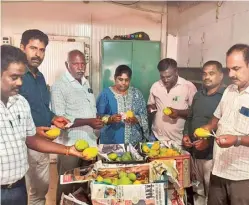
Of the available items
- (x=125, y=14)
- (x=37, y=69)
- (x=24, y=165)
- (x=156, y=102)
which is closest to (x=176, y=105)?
(x=156, y=102)

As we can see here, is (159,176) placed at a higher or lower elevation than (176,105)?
lower

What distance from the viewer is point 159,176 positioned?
97cm

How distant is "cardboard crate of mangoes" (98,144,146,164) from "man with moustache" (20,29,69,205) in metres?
0.22

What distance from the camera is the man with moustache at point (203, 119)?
1.15 m

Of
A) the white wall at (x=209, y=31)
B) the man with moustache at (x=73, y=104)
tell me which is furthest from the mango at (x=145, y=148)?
the white wall at (x=209, y=31)

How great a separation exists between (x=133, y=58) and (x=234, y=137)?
67 centimetres

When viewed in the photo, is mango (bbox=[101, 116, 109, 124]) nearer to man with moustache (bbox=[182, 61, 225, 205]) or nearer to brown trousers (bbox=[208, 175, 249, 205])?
man with moustache (bbox=[182, 61, 225, 205])

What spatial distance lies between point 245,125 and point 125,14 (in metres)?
0.75

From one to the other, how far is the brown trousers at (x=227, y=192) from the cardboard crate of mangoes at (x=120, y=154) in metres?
0.30

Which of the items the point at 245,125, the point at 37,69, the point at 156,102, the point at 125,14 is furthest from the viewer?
the point at 156,102

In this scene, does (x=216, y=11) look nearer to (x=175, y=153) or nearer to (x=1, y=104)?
(x=175, y=153)

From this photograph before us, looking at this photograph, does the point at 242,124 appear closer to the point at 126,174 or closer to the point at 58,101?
the point at 126,174

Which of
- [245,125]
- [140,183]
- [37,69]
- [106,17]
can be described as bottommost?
[140,183]

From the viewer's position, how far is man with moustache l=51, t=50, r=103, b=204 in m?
1.14
